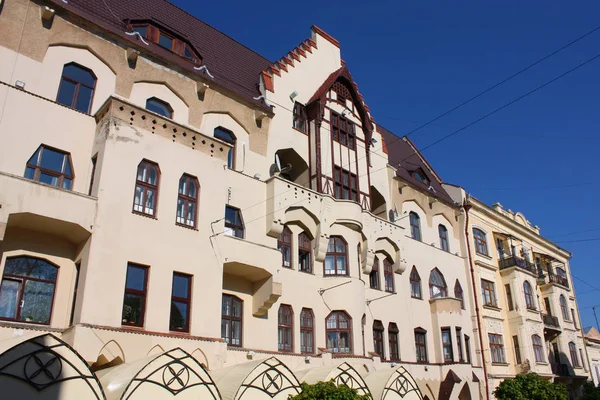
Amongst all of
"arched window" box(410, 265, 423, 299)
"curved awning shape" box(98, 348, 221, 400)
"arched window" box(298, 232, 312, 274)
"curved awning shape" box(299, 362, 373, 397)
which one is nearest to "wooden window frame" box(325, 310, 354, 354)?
"arched window" box(298, 232, 312, 274)

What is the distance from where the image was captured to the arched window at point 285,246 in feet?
77.2

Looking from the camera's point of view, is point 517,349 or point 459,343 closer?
point 459,343

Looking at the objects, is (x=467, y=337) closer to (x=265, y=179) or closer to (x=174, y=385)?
(x=265, y=179)

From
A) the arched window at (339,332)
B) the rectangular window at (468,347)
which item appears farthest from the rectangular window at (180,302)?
the rectangular window at (468,347)

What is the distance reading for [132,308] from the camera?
16.9m

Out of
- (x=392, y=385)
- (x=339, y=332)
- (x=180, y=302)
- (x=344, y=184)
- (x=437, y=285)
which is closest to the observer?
(x=180, y=302)

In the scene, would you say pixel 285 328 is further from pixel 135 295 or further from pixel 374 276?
pixel 135 295

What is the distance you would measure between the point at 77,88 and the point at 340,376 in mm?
13685

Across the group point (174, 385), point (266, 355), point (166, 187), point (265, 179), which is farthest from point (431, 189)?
point (174, 385)

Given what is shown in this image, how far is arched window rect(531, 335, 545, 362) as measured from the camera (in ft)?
118

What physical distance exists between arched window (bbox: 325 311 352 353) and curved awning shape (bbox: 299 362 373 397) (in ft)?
12.3

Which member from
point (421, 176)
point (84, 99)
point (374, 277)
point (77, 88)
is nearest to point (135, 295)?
point (84, 99)

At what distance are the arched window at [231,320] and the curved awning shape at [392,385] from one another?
5259 millimetres

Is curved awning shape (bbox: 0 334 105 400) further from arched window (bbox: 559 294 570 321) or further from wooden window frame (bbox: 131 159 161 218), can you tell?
arched window (bbox: 559 294 570 321)
